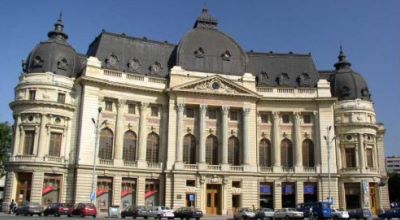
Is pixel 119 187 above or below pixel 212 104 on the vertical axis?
below

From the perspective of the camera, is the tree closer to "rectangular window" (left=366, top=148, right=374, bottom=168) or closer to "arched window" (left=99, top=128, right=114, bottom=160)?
"arched window" (left=99, top=128, right=114, bottom=160)

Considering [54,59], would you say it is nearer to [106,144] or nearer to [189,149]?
[106,144]

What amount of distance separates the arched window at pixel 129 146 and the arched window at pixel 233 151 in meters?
12.7

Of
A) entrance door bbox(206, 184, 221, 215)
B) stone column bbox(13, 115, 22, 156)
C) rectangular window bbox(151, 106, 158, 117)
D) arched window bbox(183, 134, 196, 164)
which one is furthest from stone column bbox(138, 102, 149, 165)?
stone column bbox(13, 115, 22, 156)

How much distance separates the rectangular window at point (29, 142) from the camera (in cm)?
5412

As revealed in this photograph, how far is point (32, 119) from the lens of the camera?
54719 mm

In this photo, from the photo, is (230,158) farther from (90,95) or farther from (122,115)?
(90,95)

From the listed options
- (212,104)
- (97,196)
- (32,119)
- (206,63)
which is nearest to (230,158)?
(212,104)

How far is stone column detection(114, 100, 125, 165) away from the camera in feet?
188

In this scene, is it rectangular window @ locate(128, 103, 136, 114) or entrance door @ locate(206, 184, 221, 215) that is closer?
entrance door @ locate(206, 184, 221, 215)

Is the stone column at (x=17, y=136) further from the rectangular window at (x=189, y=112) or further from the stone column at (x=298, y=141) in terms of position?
the stone column at (x=298, y=141)

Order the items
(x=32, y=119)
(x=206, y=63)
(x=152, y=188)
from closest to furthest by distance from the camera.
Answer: (x=32, y=119), (x=152, y=188), (x=206, y=63)

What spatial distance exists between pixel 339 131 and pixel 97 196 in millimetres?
Result: 34215

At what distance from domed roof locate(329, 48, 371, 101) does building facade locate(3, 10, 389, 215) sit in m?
0.16
